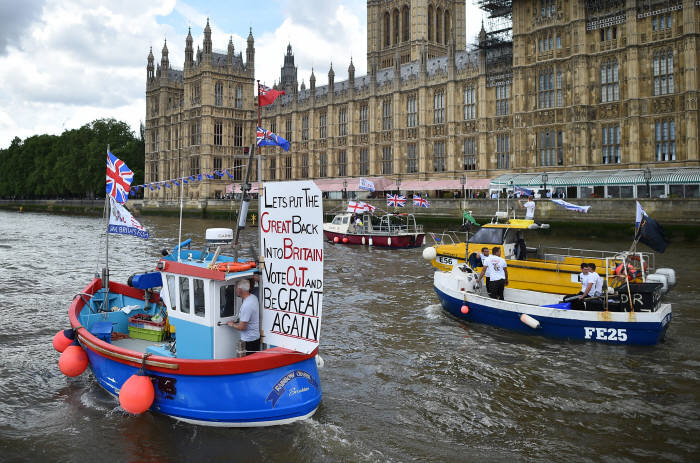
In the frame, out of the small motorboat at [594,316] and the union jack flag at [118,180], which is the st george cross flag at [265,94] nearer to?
the union jack flag at [118,180]

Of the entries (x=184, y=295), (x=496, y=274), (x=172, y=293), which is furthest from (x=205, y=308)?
(x=496, y=274)

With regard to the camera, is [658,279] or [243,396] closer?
[243,396]

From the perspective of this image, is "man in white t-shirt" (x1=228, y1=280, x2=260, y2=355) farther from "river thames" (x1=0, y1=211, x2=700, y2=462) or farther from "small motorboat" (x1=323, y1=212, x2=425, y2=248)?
"small motorboat" (x1=323, y1=212, x2=425, y2=248)

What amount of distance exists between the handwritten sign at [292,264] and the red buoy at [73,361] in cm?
476

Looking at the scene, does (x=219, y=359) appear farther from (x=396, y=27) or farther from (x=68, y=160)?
(x=68, y=160)

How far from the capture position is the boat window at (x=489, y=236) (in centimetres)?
1984

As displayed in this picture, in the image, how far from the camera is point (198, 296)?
32.1 ft

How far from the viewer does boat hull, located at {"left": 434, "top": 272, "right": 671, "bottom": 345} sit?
13367mm

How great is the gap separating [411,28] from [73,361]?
80819 millimetres

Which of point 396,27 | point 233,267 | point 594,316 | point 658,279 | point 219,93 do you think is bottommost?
point 594,316

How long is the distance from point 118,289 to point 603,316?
12459 millimetres

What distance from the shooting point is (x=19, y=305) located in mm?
18938

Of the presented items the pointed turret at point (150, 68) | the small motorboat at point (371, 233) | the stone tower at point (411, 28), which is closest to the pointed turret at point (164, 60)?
the pointed turret at point (150, 68)

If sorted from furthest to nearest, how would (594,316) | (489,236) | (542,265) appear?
1. (489,236)
2. (542,265)
3. (594,316)
